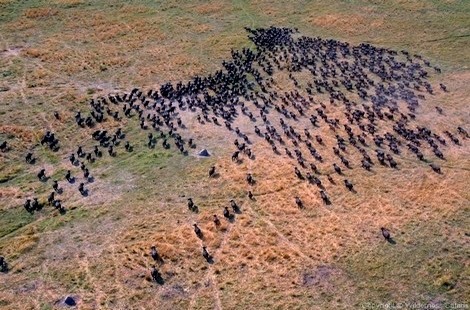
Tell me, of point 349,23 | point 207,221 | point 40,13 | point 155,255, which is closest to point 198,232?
point 207,221

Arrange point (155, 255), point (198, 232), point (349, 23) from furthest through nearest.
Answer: point (349, 23) → point (198, 232) → point (155, 255)

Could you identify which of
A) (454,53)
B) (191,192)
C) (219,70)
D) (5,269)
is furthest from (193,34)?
(5,269)

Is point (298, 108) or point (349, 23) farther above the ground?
point (349, 23)

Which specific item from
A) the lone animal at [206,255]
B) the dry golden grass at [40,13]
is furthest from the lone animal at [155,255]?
the dry golden grass at [40,13]

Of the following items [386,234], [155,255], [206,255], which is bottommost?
[386,234]

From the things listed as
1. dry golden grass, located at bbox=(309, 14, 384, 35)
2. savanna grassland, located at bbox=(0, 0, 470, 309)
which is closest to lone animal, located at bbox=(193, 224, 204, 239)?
savanna grassland, located at bbox=(0, 0, 470, 309)

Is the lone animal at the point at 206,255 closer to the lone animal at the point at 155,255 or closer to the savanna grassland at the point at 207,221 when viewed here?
the savanna grassland at the point at 207,221

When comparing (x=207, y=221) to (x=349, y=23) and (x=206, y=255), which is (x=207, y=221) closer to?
(x=206, y=255)

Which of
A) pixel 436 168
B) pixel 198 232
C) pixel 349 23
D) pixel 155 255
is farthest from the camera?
pixel 349 23
